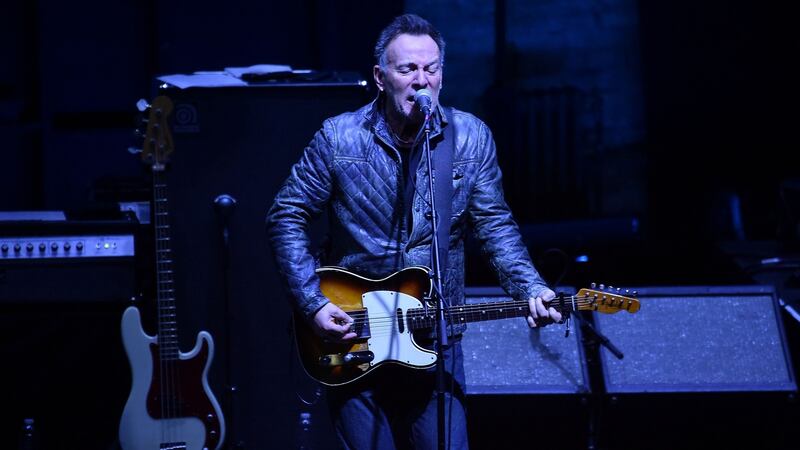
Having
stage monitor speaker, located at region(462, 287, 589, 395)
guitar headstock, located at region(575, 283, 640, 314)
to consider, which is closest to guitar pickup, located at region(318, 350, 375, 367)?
guitar headstock, located at region(575, 283, 640, 314)

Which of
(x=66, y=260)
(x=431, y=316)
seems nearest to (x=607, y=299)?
(x=431, y=316)

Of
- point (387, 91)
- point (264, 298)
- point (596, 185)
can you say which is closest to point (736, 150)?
point (596, 185)

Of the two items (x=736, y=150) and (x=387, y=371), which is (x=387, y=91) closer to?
(x=387, y=371)

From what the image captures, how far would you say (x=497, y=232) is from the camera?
3.60m

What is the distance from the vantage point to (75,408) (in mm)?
5227

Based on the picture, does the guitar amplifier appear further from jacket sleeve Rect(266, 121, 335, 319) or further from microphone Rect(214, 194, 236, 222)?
jacket sleeve Rect(266, 121, 335, 319)

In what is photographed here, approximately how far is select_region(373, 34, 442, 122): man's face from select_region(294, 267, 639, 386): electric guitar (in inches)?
20.3

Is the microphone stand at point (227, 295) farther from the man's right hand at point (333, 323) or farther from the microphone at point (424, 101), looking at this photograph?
the microphone at point (424, 101)

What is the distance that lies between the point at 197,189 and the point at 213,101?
383 millimetres

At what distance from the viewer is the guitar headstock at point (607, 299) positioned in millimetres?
3559

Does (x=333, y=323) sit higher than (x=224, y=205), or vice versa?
(x=224, y=205)

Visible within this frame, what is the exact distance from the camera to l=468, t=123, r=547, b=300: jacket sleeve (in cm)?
352

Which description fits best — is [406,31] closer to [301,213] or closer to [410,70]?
[410,70]

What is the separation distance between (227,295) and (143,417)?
621mm
